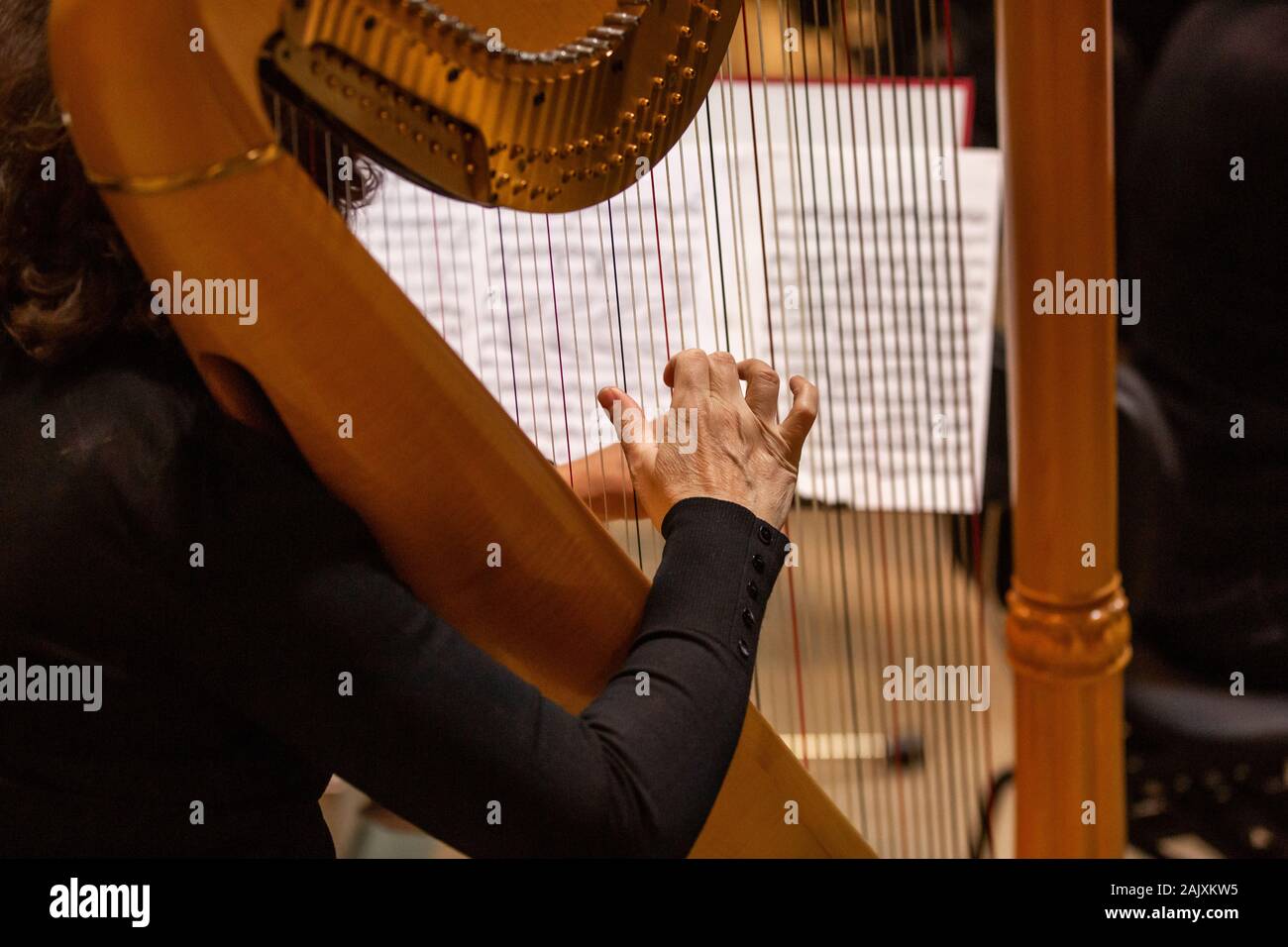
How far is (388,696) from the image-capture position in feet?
2.37

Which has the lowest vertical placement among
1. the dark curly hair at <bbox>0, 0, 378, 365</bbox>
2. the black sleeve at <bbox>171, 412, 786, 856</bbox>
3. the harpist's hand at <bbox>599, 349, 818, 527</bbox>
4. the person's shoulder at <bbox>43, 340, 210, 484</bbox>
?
the black sleeve at <bbox>171, 412, 786, 856</bbox>

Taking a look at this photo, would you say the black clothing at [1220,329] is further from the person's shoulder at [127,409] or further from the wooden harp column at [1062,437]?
the person's shoulder at [127,409]

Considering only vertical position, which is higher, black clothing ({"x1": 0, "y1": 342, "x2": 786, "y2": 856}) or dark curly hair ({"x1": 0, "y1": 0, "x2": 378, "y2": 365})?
dark curly hair ({"x1": 0, "y1": 0, "x2": 378, "y2": 365})

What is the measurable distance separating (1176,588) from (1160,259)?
39cm

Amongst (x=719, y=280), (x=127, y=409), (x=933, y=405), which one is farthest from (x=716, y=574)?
(x=933, y=405)

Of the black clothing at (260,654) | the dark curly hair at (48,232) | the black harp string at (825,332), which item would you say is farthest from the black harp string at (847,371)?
the dark curly hair at (48,232)

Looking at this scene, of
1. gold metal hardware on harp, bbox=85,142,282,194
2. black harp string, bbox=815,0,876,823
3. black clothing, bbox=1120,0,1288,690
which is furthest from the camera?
black clothing, bbox=1120,0,1288,690

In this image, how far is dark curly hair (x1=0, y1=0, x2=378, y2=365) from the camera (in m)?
0.75

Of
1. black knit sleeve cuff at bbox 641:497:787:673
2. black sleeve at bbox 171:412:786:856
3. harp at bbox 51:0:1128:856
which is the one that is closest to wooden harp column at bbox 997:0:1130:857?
harp at bbox 51:0:1128:856

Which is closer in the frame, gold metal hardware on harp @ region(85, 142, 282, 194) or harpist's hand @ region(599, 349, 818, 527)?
gold metal hardware on harp @ region(85, 142, 282, 194)

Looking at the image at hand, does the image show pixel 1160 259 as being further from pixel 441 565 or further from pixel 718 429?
pixel 441 565

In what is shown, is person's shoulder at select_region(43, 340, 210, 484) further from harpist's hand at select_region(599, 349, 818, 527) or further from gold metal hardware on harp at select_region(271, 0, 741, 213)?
harpist's hand at select_region(599, 349, 818, 527)
